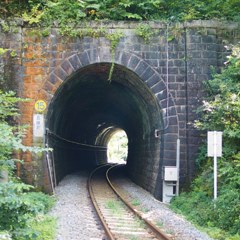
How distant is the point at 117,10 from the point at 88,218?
6723mm

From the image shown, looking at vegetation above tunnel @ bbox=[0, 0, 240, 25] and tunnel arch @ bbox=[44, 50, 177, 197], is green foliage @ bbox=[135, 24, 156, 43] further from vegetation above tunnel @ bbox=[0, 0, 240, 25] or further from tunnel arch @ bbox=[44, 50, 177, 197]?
tunnel arch @ bbox=[44, 50, 177, 197]

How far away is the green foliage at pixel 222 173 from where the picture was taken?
848 cm

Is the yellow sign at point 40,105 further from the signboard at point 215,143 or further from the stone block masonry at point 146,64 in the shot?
the signboard at point 215,143

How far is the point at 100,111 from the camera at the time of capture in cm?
2405

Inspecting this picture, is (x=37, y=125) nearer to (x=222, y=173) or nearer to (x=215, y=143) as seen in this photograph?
(x=215, y=143)

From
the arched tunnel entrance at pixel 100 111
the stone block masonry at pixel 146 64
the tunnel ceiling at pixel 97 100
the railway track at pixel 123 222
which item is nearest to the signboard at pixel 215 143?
the railway track at pixel 123 222

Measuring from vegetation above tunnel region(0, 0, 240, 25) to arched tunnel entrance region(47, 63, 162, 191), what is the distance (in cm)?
164

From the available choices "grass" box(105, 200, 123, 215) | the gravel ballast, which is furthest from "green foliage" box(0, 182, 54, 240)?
"grass" box(105, 200, 123, 215)

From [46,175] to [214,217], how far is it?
5.60 meters

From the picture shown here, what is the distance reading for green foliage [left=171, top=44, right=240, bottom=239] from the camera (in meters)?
8.48

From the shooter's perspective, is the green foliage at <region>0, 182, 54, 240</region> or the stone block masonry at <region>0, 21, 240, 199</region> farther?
the stone block masonry at <region>0, 21, 240, 199</region>

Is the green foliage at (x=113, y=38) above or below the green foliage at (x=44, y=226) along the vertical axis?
above

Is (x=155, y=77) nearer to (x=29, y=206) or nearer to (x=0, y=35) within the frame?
(x=0, y=35)

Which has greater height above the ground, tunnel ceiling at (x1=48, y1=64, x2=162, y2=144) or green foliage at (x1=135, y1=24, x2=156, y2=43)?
green foliage at (x1=135, y1=24, x2=156, y2=43)
